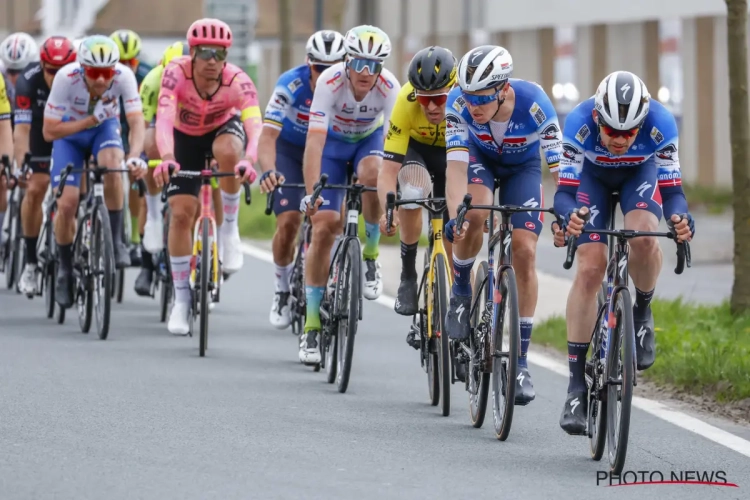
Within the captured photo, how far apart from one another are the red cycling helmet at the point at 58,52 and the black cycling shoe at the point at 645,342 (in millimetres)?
6505

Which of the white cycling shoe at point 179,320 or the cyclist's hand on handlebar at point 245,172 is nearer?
the cyclist's hand on handlebar at point 245,172

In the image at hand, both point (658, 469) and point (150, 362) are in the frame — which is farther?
point (150, 362)

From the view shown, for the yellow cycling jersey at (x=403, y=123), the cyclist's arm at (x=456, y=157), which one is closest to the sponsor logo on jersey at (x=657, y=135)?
the cyclist's arm at (x=456, y=157)

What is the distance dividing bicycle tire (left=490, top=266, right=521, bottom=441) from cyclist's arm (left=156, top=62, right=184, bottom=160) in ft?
11.8

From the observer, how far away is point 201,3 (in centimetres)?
6562

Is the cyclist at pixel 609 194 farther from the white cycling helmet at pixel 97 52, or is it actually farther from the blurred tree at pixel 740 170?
the white cycling helmet at pixel 97 52

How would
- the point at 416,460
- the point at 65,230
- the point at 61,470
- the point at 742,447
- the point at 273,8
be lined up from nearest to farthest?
the point at 61,470, the point at 416,460, the point at 742,447, the point at 65,230, the point at 273,8

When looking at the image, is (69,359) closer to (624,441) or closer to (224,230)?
(224,230)

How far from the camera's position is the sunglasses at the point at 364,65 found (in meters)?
10.6

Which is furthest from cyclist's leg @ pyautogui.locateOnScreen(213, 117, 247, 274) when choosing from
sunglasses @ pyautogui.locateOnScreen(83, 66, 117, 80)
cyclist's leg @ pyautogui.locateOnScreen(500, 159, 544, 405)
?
cyclist's leg @ pyautogui.locateOnScreen(500, 159, 544, 405)

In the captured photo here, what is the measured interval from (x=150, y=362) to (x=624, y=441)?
177 inches

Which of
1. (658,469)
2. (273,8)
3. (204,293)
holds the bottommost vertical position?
(658,469)

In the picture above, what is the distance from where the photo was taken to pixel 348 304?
10125 mm

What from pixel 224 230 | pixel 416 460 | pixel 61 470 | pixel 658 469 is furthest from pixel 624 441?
pixel 224 230
